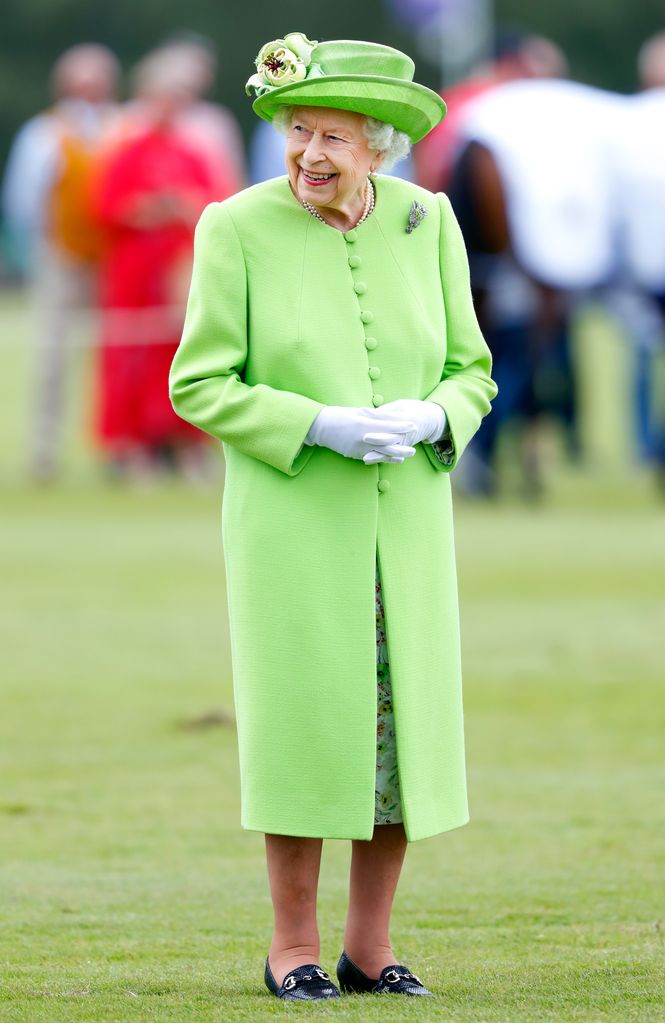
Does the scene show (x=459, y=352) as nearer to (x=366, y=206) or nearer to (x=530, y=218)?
(x=366, y=206)

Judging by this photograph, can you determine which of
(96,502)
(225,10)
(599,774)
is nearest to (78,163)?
(96,502)

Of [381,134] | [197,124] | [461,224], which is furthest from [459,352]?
[197,124]

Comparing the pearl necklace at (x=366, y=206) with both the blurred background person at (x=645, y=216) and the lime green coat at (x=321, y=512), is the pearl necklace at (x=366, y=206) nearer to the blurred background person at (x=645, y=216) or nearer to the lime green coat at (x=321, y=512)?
the lime green coat at (x=321, y=512)

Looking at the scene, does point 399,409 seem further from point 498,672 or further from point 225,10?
point 225,10

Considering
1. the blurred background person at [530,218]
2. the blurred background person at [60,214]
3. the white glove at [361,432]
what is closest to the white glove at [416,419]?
the white glove at [361,432]

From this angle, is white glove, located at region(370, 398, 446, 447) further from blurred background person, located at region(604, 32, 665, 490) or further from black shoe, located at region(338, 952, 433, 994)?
blurred background person, located at region(604, 32, 665, 490)

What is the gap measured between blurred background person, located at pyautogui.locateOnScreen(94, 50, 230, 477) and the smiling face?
34.2 ft

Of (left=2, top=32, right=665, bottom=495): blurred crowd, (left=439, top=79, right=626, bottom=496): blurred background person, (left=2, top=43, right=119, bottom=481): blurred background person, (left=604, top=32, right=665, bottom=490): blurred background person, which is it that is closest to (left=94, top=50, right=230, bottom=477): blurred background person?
(left=2, top=32, right=665, bottom=495): blurred crowd

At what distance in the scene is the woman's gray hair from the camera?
416 centimetres

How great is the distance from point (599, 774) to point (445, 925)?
5.36ft

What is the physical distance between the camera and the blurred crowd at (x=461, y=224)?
43.6ft

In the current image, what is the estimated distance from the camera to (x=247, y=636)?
4105 millimetres

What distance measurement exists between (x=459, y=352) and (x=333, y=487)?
0.40m

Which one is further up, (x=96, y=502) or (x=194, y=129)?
(x=194, y=129)
